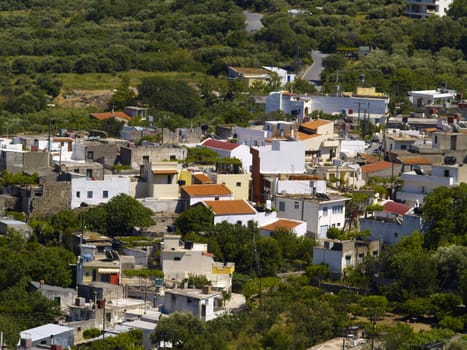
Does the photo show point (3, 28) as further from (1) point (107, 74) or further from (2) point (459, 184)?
(2) point (459, 184)

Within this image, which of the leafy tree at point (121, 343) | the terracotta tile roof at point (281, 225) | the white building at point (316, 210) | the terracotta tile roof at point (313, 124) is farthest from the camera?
the terracotta tile roof at point (313, 124)

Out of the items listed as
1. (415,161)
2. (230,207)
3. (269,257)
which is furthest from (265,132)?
(269,257)

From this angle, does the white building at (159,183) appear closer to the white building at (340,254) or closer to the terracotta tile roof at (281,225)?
the terracotta tile roof at (281,225)

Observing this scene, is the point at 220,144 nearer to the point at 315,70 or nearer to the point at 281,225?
the point at 281,225

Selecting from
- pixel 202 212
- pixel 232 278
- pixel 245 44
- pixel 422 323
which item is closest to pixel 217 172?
pixel 202 212

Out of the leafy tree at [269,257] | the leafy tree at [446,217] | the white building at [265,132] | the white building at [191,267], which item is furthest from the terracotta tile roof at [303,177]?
the white building at [191,267]

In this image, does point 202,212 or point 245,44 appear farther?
point 245,44
